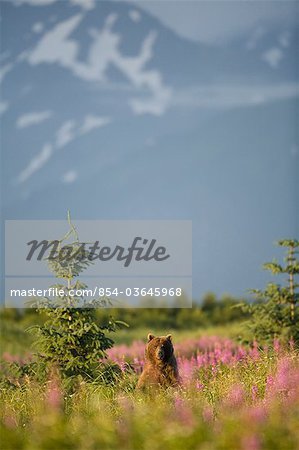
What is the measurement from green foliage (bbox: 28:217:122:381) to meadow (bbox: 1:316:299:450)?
227 mm

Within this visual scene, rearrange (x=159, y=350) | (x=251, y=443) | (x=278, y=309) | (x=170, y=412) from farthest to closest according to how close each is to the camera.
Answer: (x=278, y=309) → (x=159, y=350) → (x=170, y=412) → (x=251, y=443)

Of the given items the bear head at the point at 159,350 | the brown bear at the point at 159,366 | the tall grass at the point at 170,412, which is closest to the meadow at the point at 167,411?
the tall grass at the point at 170,412

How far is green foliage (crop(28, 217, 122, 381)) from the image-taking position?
7402 millimetres

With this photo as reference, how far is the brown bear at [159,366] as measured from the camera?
701 centimetres

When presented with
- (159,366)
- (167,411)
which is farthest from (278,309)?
(167,411)

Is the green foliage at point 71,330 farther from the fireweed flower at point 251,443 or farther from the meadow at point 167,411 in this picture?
the fireweed flower at point 251,443

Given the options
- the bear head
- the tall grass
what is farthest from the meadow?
the bear head

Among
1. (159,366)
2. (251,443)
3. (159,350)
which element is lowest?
(251,443)

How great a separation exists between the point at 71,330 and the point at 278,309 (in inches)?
132

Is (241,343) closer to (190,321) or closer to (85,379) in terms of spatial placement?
(85,379)

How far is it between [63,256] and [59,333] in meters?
0.76

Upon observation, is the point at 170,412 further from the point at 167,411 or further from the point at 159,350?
the point at 159,350

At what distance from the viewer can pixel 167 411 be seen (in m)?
4.77

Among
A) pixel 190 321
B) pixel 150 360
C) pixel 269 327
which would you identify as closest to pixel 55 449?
pixel 150 360
